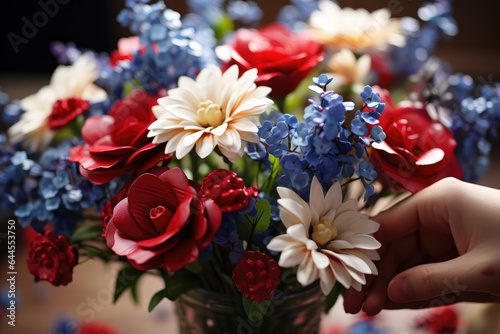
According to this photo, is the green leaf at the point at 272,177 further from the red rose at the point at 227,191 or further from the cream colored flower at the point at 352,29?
the cream colored flower at the point at 352,29

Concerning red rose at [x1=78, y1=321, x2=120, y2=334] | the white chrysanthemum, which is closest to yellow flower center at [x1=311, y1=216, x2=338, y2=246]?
the white chrysanthemum

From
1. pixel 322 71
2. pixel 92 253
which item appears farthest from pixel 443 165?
pixel 92 253

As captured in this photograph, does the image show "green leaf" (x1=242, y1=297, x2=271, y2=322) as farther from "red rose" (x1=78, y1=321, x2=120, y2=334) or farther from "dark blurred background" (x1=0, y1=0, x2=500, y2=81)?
"dark blurred background" (x1=0, y1=0, x2=500, y2=81)

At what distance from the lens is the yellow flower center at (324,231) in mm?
322

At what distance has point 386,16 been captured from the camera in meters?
0.53

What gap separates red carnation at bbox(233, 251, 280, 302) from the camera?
328mm

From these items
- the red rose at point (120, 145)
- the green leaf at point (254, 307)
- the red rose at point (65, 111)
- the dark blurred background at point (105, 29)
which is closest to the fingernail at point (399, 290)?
the green leaf at point (254, 307)

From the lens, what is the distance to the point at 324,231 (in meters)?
0.32

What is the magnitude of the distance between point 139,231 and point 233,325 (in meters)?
0.16

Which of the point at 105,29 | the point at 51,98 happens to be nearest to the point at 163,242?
the point at 51,98

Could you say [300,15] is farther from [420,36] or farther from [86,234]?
[86,234]

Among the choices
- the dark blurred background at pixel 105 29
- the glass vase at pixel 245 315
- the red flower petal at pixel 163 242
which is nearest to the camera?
the red flower petal at pixel 163 242

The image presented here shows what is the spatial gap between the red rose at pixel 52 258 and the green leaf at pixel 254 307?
0.16 m

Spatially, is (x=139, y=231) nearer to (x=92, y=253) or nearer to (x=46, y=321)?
(x=92, y=253)
